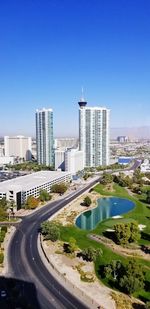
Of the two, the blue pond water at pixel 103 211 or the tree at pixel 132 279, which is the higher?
the tree at pixel 132 279

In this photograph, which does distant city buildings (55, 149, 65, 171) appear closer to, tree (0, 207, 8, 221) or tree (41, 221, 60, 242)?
tree (0, 207, 8, 221)

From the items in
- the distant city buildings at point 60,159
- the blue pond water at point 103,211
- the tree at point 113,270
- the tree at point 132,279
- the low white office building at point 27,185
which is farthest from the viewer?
the distant city buildings at point 60,159

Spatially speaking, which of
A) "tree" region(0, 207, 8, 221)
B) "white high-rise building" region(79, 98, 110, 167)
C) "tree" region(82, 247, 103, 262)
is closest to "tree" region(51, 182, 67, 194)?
"tree" region(0, 207, 8, 221)

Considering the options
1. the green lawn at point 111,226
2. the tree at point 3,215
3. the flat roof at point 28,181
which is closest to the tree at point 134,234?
the green lawn at point 111,226

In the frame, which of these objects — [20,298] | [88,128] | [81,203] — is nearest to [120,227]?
[20,298]

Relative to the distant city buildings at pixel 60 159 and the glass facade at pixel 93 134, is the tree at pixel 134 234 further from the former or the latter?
the glass facade at pixel 93 134

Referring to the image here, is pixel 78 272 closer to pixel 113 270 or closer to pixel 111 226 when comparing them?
pixel 113 270

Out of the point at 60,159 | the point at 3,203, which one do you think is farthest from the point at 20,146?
the point at 3,203

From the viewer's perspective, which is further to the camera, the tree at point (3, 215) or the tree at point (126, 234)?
the tree at point (3, 215)
